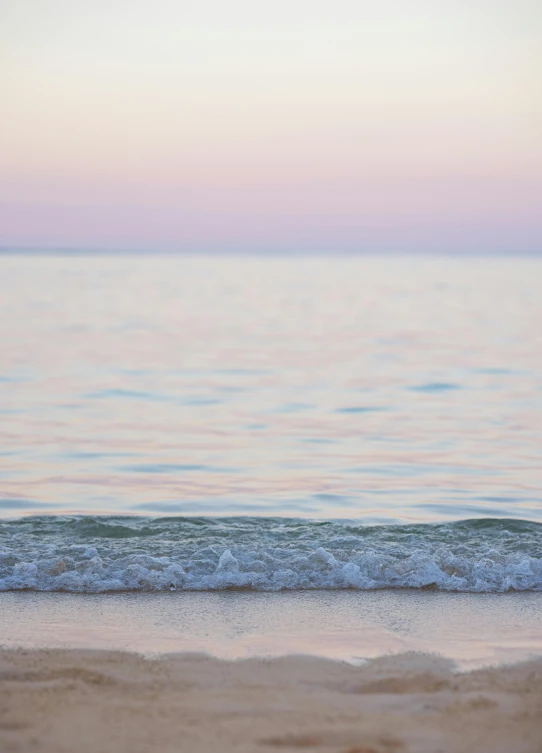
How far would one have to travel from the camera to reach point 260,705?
4.67 metres

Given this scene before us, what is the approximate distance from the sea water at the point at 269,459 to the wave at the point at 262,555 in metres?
0.02

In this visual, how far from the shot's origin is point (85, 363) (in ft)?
68.1

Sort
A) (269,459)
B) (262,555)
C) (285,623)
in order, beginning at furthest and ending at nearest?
(269,459) < (262,555) < (285,623)

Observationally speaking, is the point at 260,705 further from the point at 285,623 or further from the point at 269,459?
the point at 269,459

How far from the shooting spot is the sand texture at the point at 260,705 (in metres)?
4.24

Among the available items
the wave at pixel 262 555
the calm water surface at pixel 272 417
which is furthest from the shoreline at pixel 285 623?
the calm water surface at pixel 272 417

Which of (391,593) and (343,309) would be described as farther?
(343,309)

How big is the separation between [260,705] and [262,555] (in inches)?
110

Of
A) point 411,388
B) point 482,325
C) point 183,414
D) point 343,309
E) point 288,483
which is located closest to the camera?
point 288,483

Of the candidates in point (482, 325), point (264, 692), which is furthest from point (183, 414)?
point (482, 325)

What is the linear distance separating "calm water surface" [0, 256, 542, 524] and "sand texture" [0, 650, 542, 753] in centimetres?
439

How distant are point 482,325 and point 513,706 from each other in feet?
85.8

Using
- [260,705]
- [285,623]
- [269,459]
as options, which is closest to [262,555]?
[285,623]

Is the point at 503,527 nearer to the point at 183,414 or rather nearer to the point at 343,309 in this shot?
the point at 183,414
